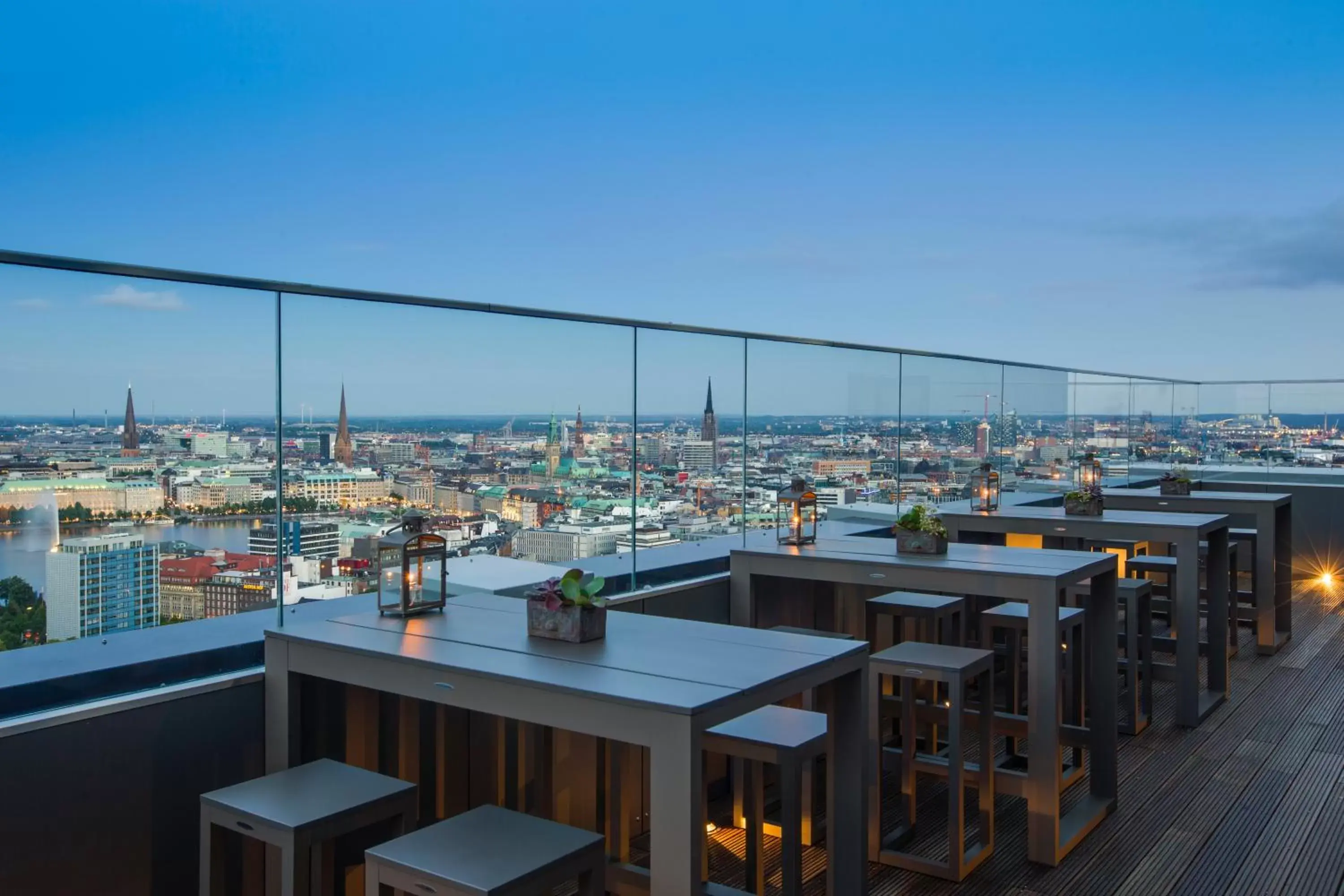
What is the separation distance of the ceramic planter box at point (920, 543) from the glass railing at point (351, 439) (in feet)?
2.13

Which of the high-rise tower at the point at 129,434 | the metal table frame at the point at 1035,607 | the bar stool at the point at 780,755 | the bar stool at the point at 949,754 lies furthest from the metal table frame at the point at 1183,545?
the high-rise tower at the point at 129,434

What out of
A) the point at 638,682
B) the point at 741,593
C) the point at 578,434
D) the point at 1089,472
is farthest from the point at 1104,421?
the point at 638,682

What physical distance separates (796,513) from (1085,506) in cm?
192

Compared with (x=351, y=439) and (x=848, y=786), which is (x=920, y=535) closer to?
(x=848, y=786)

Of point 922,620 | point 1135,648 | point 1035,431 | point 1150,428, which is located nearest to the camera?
point 1135,648

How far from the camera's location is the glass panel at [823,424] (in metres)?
4.25

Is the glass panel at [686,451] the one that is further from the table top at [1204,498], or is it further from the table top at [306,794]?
the table top at [1204,498]

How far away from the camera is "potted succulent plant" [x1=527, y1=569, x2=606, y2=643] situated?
2451 millimetres

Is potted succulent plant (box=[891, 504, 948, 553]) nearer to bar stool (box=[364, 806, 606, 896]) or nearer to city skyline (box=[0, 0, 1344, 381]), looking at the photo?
bar stool (box=[364, 806, 606, 896])

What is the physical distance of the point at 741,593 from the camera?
4051mm

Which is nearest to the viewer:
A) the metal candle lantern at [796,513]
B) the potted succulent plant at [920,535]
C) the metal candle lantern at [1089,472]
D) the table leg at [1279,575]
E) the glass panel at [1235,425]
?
the potted succulent plant at [920,535]

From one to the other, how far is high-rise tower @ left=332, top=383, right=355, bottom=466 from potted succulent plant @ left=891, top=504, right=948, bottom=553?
2.18 meters

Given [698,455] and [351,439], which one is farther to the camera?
[698,455]

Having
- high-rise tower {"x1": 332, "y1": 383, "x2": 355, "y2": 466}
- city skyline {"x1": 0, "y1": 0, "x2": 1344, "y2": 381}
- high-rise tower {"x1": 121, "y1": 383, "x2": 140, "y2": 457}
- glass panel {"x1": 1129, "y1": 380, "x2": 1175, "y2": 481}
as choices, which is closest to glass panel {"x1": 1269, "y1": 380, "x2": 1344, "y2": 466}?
glass panel {"x1": 1129, "y1": 380, "x2": 1175, "y2": 481}
